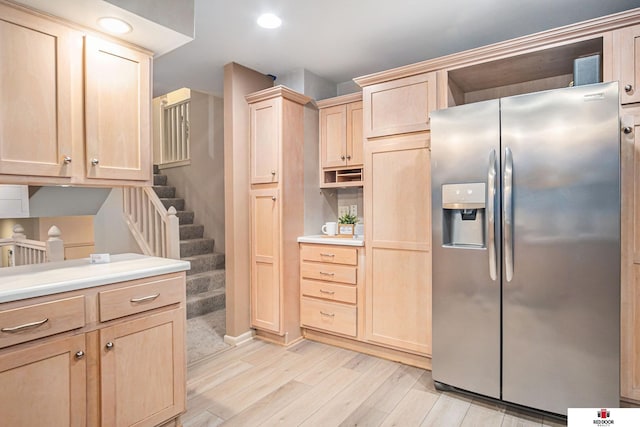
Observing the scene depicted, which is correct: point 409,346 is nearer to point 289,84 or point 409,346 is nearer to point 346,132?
point 346,132

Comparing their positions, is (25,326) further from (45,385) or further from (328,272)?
(328,272)

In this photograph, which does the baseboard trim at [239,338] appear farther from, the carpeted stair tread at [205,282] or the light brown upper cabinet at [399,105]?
the light brown upper cabinet at [399,105]

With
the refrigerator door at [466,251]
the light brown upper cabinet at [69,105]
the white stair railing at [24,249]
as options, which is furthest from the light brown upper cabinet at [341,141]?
the white stair railing at [24,249]

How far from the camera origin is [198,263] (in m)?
4.29

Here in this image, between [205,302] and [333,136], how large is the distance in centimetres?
226

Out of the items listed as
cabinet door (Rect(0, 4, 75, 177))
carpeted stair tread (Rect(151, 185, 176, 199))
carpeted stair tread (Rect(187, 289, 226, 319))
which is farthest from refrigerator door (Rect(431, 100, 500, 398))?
carpeted stair tread (Rect(151, 185, 176, 199))

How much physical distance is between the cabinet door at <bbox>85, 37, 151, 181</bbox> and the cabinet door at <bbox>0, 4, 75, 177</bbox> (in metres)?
0.09

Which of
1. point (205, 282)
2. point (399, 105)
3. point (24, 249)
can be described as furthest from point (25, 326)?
point (24, 249)

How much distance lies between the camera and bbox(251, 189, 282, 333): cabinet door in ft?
10.0

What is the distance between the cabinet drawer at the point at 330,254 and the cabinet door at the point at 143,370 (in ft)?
4.54

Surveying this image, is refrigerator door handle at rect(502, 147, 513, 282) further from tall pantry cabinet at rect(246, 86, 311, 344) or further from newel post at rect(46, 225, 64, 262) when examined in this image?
newel post at rect(46, 225, 64, 262)

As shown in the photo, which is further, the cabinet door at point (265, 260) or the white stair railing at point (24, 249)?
the white stair railing at point (24, 249)

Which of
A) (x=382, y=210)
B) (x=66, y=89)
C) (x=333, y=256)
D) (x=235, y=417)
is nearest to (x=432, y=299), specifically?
(x=382, y=210)

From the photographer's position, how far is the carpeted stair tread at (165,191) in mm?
5118
